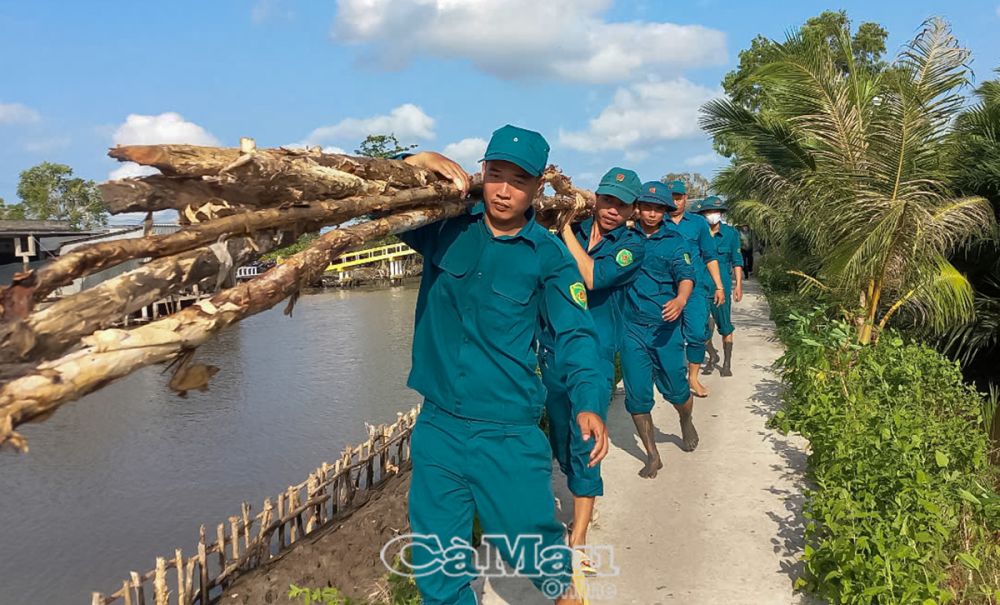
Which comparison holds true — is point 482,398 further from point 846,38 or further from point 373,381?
point 373,381

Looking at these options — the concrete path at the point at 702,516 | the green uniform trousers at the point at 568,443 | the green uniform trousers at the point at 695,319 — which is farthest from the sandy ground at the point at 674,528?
the green uniform trousers at the point at 695,319

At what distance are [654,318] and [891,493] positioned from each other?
1950 mm

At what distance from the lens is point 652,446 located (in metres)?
5.31

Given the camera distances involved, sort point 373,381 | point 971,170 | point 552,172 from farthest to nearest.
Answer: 1. point 373,381
2. point 971,170
3. point 552,172

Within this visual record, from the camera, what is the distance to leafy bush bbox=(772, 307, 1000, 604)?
3.25 meters

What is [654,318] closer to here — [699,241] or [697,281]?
[697,281]

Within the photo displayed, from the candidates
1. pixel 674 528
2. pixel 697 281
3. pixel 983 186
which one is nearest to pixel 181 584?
pixel 674 528

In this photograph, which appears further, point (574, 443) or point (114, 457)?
point (114, 457)

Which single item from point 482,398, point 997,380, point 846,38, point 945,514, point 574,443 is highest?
point 846,38

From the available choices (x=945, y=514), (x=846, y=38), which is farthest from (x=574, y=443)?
(x=846, y=38)

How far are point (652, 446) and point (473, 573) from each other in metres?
2.85

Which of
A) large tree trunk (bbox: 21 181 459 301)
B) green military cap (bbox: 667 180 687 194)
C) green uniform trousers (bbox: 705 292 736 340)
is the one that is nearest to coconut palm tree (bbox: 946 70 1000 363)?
green uniform trousers (bbox: 705 292 736 340)

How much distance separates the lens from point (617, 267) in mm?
4156

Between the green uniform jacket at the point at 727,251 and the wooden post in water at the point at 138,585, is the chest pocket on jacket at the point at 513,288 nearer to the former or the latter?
the wooden post in water at the point at 138,585
